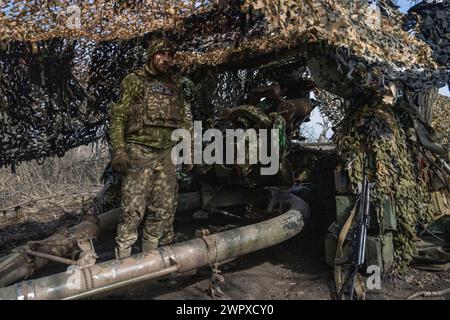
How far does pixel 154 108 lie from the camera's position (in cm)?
457

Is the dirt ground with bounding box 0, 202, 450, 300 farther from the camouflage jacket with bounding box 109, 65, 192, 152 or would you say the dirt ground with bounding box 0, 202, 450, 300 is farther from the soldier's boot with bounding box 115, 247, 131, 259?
the camouflage jacket with bounding box 109, 65, 192, 152

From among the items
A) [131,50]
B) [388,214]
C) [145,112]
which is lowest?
[388,214]

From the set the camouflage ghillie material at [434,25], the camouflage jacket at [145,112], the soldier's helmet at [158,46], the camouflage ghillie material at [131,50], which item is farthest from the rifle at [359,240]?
the soldier's helmet at [158,46]

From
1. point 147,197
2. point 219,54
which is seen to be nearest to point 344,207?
point 147,197

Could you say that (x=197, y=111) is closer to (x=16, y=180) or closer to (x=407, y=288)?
(x=407, y=288)

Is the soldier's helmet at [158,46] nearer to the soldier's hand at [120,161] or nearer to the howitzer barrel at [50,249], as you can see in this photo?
the soldier's hand at [120,161]

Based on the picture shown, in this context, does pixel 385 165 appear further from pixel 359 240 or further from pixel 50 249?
Result: pixel 50 249

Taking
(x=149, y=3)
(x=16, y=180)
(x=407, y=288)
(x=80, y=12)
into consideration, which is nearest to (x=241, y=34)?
(x=149, y=3)

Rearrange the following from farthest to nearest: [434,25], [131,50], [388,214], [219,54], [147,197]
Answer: [219,54] < [131,50] < [434,25] < [147,197] < [388,214]

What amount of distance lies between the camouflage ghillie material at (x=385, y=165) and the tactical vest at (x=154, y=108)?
184cm

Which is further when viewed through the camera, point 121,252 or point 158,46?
point 158,46

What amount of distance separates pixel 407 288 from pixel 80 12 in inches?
167

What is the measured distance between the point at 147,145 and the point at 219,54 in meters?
2.08
